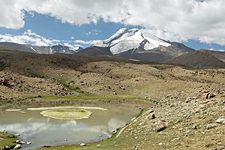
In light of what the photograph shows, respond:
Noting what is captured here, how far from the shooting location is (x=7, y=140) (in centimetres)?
5181

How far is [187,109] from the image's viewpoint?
51.2m

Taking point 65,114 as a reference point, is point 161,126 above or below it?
above

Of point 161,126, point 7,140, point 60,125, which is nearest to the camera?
point 161,126

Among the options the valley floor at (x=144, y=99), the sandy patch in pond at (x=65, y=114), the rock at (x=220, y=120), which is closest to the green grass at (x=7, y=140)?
the valley floor at (x=144, y=99)

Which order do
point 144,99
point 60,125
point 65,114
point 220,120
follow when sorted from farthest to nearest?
1. point 144,99
2. point 65,114
3. point 60,125
4. point 220,120

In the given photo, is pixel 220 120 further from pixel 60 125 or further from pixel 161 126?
pixel 60 125

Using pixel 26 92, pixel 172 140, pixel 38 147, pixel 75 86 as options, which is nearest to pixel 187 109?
pixel 172 140

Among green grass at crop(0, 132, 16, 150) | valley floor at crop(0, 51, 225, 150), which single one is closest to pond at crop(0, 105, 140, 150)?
green grass at crop(0, 132, 16, 150)

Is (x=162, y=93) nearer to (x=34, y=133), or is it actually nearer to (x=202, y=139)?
(x=34, y=133)

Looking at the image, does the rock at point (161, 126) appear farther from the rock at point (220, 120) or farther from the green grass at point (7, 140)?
the green grass at point (7, 140)

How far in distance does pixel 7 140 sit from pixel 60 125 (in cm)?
1903

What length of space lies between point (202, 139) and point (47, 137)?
27.8 metres

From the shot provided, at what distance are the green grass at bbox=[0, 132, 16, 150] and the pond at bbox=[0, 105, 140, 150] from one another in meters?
1.44

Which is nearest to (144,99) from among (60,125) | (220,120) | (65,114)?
(65,114)
